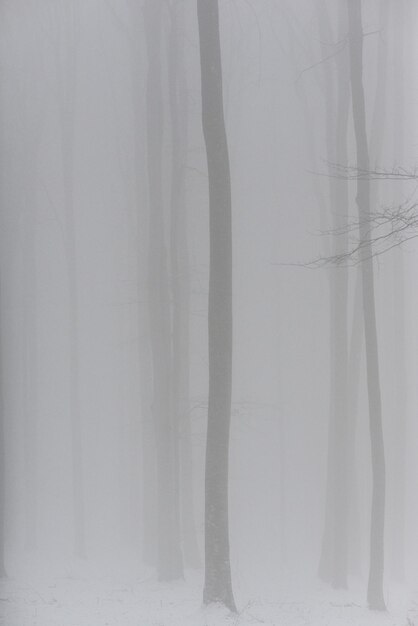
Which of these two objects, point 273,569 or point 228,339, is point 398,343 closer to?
point 273,569

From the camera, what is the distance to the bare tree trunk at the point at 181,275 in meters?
14.4

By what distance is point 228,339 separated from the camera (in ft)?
30.3

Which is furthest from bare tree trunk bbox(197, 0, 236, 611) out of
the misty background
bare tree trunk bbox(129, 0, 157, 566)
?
bare tree trunk bbox(129, 0, 157, 566)

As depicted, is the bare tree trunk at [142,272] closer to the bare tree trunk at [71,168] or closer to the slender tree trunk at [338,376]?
the bare tree trunk at [71,168]

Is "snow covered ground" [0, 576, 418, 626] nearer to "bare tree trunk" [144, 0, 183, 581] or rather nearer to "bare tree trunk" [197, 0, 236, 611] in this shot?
"bare tree trunk" [197, 0, 236, 611]

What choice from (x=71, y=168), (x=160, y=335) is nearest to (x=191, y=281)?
(x=71, y=168)

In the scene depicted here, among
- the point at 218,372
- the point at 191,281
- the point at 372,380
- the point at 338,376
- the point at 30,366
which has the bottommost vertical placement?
the point at 30,366

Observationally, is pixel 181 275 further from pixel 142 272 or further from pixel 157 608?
pixel 157 608

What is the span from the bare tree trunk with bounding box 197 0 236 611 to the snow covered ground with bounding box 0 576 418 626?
1.82ft

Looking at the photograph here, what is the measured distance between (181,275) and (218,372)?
18.4 ft

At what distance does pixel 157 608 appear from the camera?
1015 centimetres

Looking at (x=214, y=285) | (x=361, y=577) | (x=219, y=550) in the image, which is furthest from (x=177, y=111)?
(x=361, y=577)

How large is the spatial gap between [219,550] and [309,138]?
11.6 m

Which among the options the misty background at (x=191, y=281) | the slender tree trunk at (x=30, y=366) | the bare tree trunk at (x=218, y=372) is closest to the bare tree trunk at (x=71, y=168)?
the misty background at (x=191, y=281)
